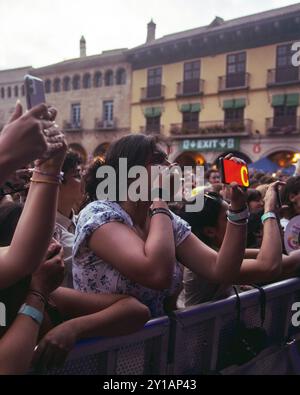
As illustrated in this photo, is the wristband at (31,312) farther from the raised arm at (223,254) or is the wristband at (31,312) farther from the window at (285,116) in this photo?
the window at (285,116)

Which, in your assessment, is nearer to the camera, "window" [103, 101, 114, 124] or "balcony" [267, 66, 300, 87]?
"balcony" [267, 66, 300, 87]

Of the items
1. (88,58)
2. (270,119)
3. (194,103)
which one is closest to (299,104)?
(270,119)

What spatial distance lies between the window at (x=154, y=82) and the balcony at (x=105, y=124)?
306 centimetres

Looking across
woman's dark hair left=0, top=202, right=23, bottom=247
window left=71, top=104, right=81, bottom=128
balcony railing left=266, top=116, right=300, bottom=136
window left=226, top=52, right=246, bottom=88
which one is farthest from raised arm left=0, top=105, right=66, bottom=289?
window left=71, top=104, right=81, bottom=128

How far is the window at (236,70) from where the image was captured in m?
22.6

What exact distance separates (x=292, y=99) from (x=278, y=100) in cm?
70

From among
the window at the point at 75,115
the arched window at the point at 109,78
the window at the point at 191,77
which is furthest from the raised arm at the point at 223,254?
the window at the point at 75,115

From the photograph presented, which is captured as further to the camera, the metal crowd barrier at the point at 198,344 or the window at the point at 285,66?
the window at the point at 285,66

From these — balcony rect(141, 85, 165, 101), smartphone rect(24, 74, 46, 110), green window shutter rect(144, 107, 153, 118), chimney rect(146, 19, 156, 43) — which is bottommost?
smartphone rect(24, 74, 46, 110)

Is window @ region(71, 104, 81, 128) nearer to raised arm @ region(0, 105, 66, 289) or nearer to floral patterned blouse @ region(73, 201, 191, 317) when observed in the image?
floral patterned blouse @ region(73, 201, 191, 317)

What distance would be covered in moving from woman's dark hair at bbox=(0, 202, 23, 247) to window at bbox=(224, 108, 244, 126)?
71.6 ft

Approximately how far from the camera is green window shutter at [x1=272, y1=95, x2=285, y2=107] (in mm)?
21328

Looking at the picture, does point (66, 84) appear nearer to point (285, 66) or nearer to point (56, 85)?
point (56, 85)

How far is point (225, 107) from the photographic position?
23.1 meters
